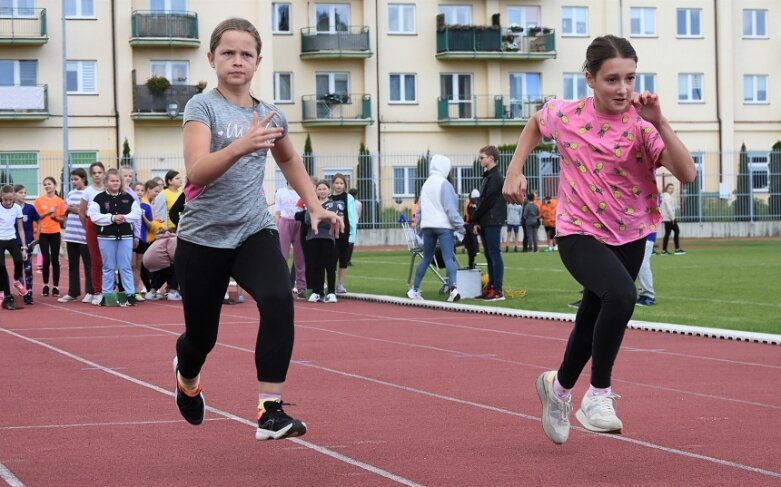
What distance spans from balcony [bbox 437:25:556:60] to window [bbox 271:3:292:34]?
655 centimetres

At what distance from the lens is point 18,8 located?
5084 centimetres

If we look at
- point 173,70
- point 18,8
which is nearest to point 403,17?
point 173,70

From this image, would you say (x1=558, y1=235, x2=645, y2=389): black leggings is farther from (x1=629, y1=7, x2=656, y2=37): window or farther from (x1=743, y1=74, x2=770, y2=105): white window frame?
(x1=743, y1=74, x2=770, y2=105): white window frame

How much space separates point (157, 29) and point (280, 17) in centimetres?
652

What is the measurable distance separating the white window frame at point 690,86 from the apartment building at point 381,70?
74 millimetres

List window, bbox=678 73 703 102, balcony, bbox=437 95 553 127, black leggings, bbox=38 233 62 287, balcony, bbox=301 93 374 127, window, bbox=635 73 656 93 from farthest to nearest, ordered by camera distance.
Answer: window, bbox=678 73 703 102 < window, bbox=635 73 656 93 < balcony, bbox=437 95 553 127 < balcony, bbox=301 93 374 127 < black leggings, bbox=38 233 62 287

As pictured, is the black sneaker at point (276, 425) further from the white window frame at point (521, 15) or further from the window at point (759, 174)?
the white window frame at point (521, 15)

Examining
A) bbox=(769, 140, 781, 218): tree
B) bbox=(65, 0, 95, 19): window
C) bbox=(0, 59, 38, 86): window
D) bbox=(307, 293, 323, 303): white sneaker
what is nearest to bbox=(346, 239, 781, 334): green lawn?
bbox=(307, 293, 323, 303): white sneaker

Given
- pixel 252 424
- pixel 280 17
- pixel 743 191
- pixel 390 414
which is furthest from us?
pixel 280 17

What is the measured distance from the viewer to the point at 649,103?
6.43 meters

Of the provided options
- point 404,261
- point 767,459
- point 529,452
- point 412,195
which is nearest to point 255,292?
point 529,452

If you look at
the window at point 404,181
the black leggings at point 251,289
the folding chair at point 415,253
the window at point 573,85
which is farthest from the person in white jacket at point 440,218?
the window at point 573,85

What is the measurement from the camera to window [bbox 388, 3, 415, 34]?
188 feet

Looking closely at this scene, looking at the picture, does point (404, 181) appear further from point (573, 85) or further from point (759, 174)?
point (573, 85)
